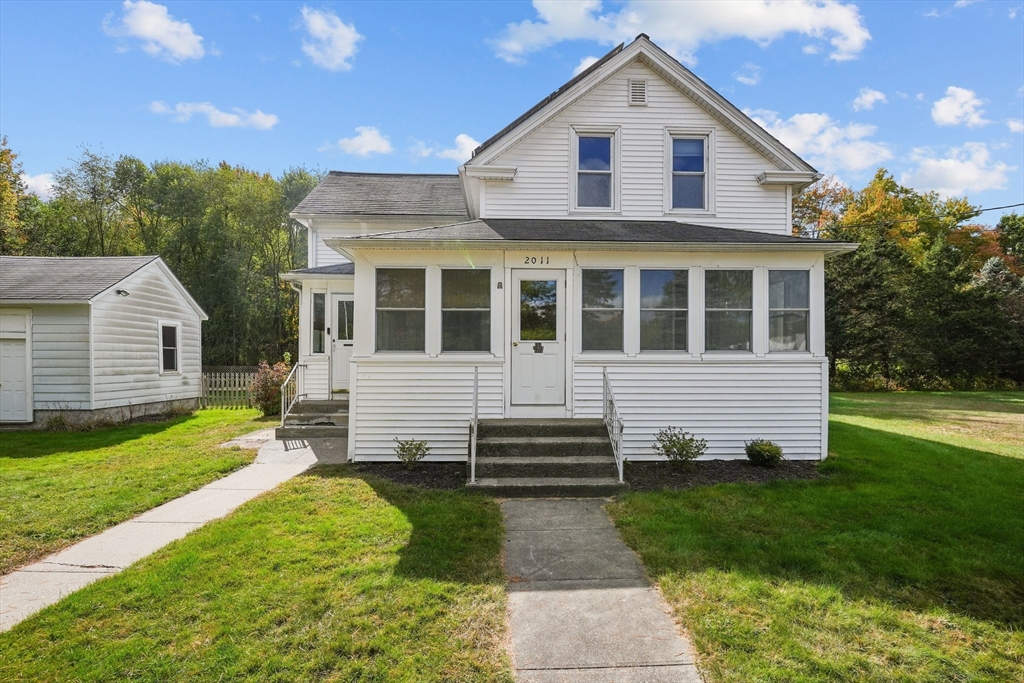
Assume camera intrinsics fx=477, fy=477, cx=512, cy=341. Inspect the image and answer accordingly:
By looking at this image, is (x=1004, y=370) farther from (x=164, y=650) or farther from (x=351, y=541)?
(x=164, y=650)

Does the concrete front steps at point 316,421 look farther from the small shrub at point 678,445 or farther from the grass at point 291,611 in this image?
the small shrub at point 678,445

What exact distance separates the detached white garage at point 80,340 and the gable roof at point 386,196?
17.6 feet

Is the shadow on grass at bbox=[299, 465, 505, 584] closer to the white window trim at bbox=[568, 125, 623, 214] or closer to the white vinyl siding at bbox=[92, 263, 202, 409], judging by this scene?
the white window trim at bbox=[568, 125, 623, 214]

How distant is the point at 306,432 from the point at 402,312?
3.91m

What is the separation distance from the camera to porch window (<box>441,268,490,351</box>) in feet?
25.4

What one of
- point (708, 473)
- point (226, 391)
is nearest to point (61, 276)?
point (226, 391)

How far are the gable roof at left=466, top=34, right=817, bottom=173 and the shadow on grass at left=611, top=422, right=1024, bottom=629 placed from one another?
19.0 ft

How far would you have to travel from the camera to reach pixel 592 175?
9.00m

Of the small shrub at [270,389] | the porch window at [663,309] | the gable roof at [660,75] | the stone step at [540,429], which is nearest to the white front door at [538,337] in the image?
the stone step at [540,429]

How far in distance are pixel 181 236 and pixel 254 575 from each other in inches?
1098

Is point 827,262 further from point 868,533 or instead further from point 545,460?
point 545,460

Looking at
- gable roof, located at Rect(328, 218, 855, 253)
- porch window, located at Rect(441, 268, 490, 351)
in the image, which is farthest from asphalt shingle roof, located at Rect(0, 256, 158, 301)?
porch window, located at Rect(441, 268, 490, 351)

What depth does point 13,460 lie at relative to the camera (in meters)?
8.12

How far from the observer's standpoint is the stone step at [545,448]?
690cm
